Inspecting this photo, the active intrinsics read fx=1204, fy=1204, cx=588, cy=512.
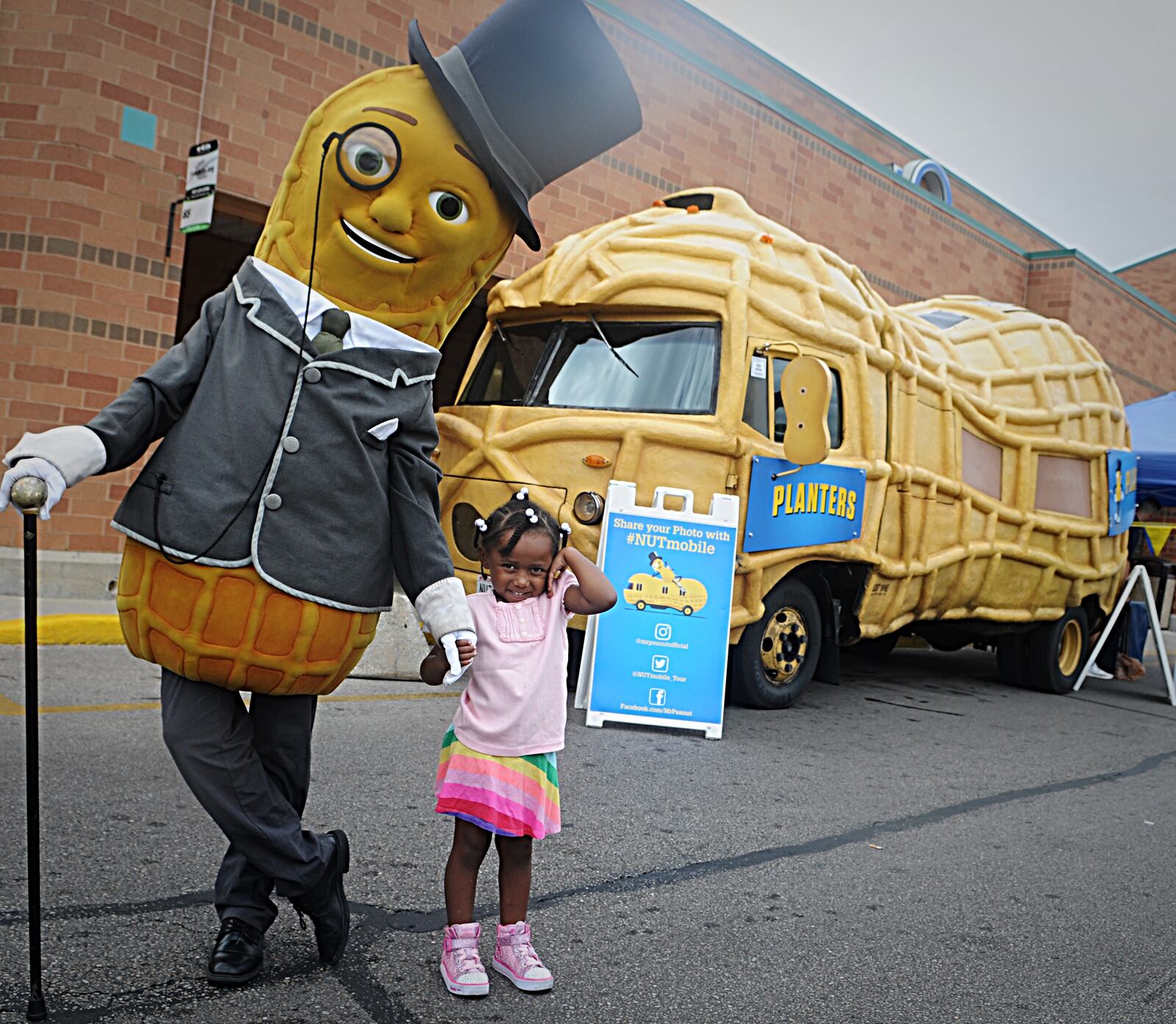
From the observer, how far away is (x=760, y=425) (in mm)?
6848

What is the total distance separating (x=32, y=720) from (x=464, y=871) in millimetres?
1079

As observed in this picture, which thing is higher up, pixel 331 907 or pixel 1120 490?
pixel 1120 490

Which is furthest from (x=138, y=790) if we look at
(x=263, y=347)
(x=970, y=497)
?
(x=970, y=497)

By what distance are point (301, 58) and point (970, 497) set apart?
619 centimetres

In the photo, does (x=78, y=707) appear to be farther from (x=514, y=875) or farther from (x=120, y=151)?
(x=120, y=151)

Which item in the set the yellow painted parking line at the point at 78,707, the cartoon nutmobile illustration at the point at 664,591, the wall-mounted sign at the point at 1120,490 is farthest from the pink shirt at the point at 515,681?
the wall-mounted sign at the point at 1120,490

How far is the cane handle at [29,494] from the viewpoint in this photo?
2.45 metres

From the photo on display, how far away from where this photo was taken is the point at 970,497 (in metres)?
8.62

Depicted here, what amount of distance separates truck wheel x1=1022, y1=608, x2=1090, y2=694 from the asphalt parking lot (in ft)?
10.4

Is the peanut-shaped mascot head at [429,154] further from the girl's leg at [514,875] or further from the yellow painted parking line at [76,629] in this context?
the yellow painted parking line at [76,629]

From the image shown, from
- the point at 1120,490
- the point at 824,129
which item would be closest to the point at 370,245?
the point at 1120,490

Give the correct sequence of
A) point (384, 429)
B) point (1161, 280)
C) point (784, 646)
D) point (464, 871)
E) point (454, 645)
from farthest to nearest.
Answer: point (1161, 280) < point (784, 646) < point (464, 871) < point (384, 429) < point (454, 645)

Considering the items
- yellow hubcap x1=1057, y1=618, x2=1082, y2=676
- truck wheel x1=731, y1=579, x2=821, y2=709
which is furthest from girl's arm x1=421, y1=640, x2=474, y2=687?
yellow hubcap x1=1057, y1=618, x2=1082, y2=676

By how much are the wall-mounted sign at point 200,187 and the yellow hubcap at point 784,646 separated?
4.56 metres
